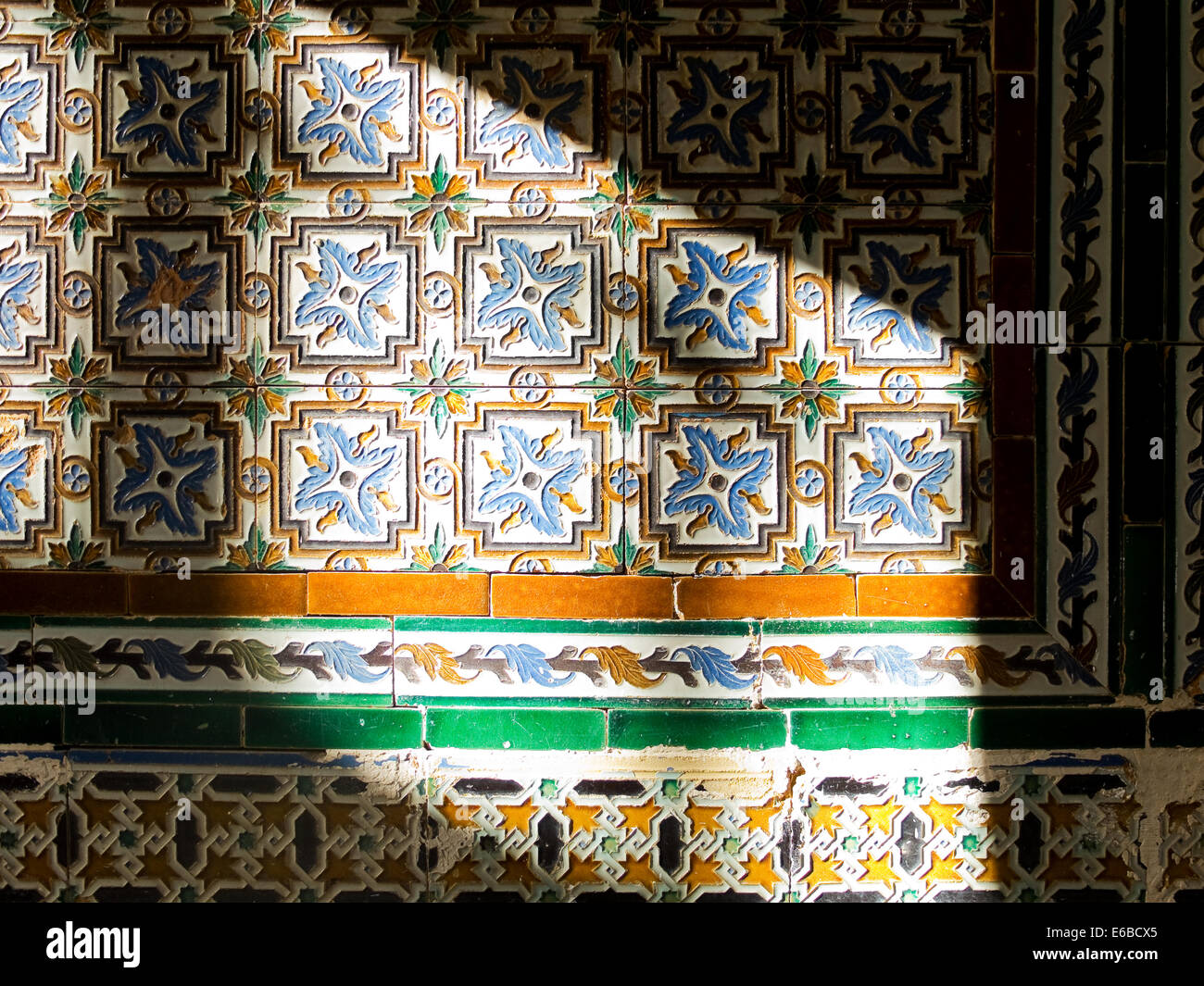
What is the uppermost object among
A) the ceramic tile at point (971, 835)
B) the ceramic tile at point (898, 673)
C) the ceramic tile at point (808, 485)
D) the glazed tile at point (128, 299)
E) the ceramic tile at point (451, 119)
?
the ceramic tile at point (451, 119)

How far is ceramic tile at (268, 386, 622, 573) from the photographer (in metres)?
1.88

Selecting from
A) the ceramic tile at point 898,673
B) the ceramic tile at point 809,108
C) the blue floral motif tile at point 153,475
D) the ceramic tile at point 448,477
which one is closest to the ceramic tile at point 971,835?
the ceramic tile at point 898,673

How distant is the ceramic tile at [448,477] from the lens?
1881 millimetres

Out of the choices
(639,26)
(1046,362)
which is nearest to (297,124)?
(639,26)

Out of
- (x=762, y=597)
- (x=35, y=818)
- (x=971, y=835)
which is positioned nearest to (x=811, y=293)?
(x=762, y=597)

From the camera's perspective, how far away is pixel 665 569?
1.88 metres

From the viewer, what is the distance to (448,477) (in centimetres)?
188

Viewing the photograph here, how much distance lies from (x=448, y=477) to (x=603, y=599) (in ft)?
1.40

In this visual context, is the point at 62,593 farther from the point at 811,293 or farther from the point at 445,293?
the point at 811,293

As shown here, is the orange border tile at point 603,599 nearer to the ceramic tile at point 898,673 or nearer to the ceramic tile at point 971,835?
the ceramic tile at point 898,673

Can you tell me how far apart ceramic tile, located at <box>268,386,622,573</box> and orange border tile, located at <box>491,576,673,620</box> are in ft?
0.14

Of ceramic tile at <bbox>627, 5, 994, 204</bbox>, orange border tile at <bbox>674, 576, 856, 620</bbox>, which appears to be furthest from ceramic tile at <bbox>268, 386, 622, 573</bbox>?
ceramic tile at <bbox>627, 5, 994, 204</bbox>

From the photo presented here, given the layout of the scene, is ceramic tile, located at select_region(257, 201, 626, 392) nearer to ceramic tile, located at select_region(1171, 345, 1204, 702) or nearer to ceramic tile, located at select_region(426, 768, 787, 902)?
ceramic tile, located at select_region(426, 768, 787, 902)

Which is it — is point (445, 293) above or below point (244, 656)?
above
